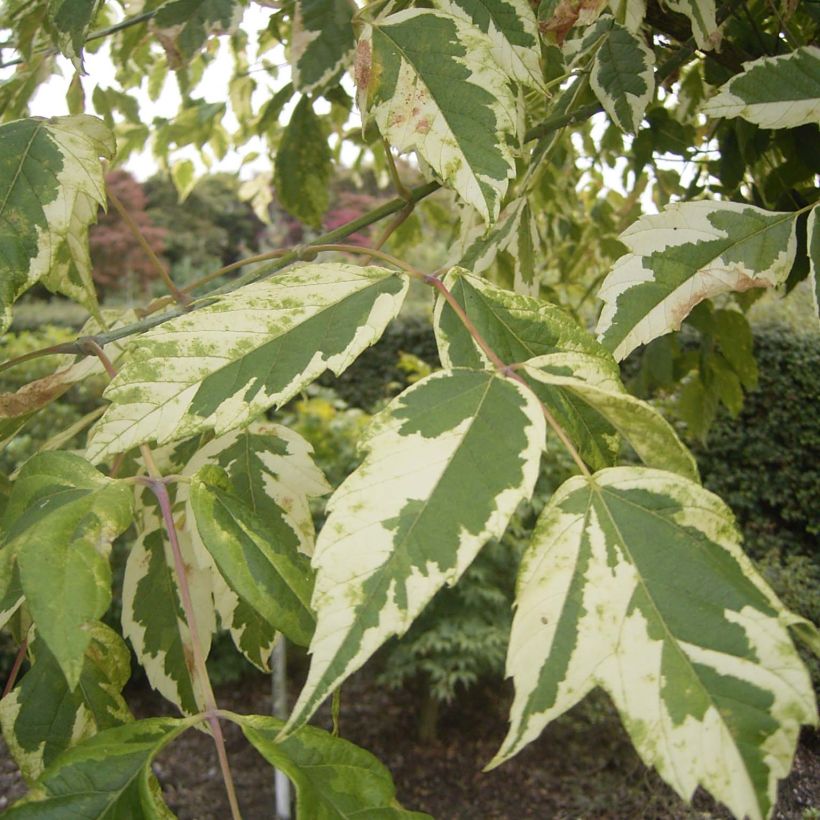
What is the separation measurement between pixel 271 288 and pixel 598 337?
10.8 inches

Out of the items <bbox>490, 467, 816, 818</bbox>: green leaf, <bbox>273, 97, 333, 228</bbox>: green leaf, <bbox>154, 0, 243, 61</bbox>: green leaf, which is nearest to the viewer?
<bbox>490, 467, 816, 818</bbox>: green leaf

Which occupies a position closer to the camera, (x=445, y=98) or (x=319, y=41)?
(x=445, y=98)

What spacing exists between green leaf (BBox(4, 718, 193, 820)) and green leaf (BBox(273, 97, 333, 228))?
52.4 inches

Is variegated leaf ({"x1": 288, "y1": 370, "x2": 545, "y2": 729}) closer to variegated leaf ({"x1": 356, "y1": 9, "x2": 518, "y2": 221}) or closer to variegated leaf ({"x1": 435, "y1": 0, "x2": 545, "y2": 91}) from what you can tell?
variegated leaf ({"x1": 356, "y1": 9, "x2": 518, "y2": 221})

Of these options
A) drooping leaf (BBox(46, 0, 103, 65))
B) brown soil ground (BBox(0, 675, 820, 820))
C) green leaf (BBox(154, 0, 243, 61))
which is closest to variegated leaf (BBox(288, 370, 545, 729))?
drooping leaf (BBox(46, 0, 103, 65))

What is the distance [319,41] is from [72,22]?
46 cm

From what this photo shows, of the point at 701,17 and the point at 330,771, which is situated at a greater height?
the point at 701,17

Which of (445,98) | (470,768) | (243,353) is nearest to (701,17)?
(445,98)

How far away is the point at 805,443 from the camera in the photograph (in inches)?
196

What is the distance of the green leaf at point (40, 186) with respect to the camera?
700 mm

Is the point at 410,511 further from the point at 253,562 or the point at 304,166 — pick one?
the point at 304,166

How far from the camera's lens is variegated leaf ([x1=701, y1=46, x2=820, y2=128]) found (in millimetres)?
767

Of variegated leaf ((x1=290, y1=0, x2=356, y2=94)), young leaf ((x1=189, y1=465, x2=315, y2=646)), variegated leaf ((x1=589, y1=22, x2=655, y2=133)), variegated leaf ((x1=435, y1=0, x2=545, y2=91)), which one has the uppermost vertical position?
variegated leaf ((x1=290, y1=0, x2=356, y2=94))

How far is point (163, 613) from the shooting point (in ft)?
2.67
